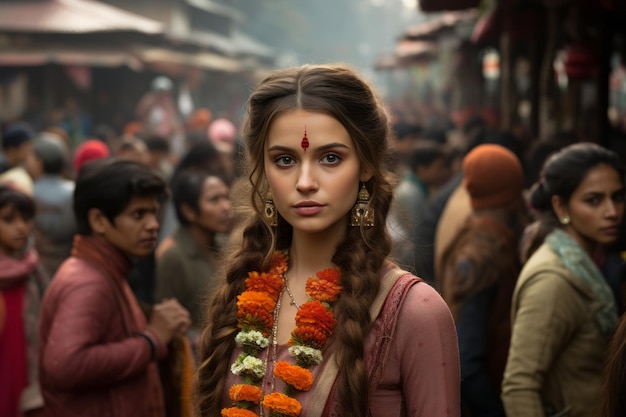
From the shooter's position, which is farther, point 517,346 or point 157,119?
point 157,119

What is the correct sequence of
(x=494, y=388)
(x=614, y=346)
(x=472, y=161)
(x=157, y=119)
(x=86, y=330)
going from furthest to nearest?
(x=157, y=119) → (x=472, y=161) → (x=494, y=388) → (x=86, y=330) → (x=614, y=346)

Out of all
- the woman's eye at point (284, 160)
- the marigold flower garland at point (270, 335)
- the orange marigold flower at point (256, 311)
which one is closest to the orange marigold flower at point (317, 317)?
the marigold flower garland at point (270, 335)

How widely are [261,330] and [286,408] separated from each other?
0.27 m

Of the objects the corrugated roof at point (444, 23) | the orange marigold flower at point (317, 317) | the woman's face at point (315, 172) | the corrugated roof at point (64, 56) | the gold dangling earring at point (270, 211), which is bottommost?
the orange marigold flower at point (317, 317)

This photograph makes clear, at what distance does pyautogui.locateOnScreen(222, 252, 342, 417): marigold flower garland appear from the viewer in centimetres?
241

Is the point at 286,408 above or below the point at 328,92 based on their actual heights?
below

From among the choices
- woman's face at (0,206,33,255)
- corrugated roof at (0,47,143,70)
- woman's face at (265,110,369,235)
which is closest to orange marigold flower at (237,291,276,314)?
woman's face at (265,110,369,235)

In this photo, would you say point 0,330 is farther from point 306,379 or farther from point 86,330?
point 306,379

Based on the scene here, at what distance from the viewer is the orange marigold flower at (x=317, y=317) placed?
2471 mm

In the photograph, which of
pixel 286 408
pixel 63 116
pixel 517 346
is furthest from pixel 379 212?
pixel 63 116

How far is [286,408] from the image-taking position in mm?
2375

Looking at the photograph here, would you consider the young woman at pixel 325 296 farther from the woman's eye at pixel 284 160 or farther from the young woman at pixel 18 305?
the young woman at pixel 18 305

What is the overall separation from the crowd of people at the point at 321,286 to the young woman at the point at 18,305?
1 centimetres

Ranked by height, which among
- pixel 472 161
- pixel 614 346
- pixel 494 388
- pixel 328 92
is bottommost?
pixel 494 388
